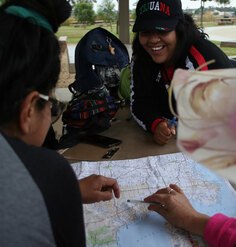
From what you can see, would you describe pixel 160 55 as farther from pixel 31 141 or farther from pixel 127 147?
pixel 31 141

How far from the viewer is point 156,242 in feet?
2.55

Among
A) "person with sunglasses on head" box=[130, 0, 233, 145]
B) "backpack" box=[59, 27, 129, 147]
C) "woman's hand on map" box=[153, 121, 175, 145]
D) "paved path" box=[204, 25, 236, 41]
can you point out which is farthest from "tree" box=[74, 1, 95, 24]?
"woman's hand on map" box=[153, 121, 175, 145]

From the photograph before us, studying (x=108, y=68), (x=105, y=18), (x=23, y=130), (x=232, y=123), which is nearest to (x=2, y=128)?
(x=23, y=130)

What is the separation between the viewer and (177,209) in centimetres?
85

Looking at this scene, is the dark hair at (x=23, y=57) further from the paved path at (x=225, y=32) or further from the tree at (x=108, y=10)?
the paved path at (x=225, y=32)

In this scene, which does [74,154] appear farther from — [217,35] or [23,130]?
[217,35]

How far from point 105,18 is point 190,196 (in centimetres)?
370

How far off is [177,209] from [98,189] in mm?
226

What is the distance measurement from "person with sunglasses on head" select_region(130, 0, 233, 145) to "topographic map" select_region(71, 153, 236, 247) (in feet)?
0.78

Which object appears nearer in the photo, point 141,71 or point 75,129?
point 75,129

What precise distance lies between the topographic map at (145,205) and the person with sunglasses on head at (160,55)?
0.78ft

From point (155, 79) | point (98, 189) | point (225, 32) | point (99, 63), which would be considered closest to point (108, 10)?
point (225, 32)

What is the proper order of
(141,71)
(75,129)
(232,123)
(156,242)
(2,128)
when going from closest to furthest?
(232,123)
(2,128)
(156,242)
(75,129)
(141,71)

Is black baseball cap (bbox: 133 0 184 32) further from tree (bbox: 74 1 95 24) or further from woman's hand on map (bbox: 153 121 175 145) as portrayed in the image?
tree (bbox: 74 1 95 24)
